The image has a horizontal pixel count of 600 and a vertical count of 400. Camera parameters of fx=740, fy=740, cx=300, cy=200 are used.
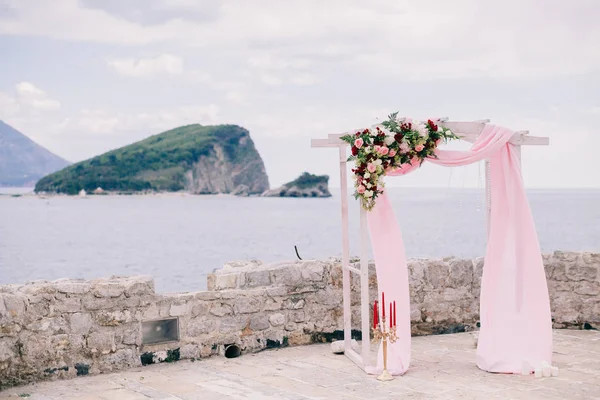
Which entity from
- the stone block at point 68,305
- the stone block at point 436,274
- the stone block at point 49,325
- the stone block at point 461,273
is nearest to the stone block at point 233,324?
the stone block at point 68,305

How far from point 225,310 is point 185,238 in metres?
56.8

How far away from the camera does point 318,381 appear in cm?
686

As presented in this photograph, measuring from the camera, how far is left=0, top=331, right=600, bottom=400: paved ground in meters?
6.38

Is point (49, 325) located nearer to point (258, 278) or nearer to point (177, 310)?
point (177, 310)

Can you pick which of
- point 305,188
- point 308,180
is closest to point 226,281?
point 308,180

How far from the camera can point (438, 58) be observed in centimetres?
6800

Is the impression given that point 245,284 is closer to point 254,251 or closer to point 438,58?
point 254,251

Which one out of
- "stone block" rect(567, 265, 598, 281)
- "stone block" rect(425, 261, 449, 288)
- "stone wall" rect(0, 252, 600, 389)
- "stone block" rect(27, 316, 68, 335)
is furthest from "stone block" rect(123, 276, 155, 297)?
"stone block" rect(567, 265, 598, 281)

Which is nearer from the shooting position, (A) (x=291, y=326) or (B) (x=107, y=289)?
(B) (x=107, y=289)

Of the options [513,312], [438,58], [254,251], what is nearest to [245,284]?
[513,312]

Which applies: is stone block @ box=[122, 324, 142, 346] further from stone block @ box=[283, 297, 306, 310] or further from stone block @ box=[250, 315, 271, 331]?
stone block @ box=[283, 297, 306, 310]

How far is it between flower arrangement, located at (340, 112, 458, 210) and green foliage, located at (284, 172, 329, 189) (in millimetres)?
95313

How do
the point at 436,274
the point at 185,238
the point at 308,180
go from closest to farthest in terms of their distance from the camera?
the point at 436,274, the point at 185,238, the point at 308,180

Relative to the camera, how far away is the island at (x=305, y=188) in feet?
344
